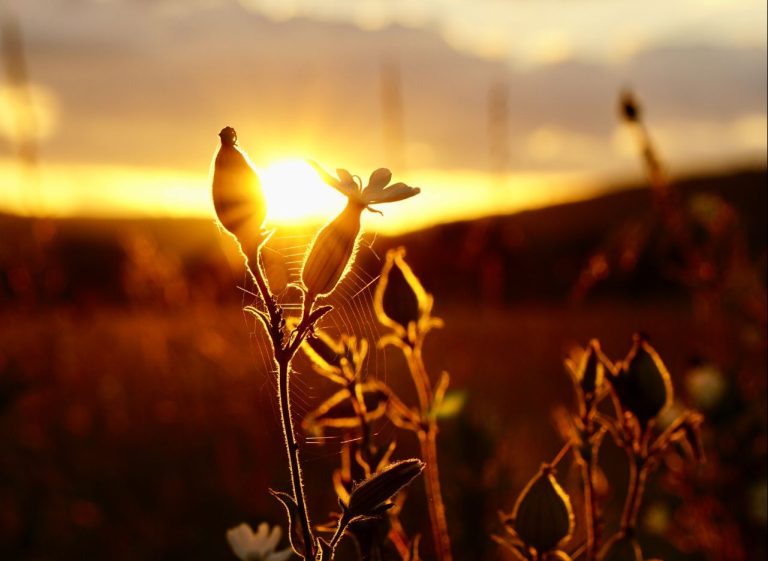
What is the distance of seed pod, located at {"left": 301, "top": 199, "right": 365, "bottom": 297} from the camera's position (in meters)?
0.91

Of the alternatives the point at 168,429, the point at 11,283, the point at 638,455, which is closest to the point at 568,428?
the point at 638,455

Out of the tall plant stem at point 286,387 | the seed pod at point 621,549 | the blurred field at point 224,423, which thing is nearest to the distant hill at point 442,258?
the blurred field at point 224,423

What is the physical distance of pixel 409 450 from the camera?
3.71 m

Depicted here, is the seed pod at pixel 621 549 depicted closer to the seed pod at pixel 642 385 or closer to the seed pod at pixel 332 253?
the seed pod at pixel 642 385

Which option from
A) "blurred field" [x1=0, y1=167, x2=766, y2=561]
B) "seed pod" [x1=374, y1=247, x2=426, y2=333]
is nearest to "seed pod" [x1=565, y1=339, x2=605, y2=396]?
"seed pod" [x1=374, y1=247, x2=426, y2=333]

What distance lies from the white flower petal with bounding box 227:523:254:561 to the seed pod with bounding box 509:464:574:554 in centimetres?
33

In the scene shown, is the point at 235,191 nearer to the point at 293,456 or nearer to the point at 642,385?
the point at 293,456

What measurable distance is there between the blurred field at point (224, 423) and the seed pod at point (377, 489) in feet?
1.64

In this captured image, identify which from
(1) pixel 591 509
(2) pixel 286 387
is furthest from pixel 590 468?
(2) pixel 286 387

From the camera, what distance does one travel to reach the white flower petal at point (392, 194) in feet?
2.76

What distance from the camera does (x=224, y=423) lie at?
4023 millimetres

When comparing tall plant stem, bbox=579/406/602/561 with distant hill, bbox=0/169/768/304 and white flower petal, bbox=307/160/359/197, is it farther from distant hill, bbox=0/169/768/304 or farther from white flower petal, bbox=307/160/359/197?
distant hill, bbox=0/169/768/304

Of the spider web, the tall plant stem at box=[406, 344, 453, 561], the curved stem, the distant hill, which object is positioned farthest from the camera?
the distant hill

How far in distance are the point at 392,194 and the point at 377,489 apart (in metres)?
0.31
